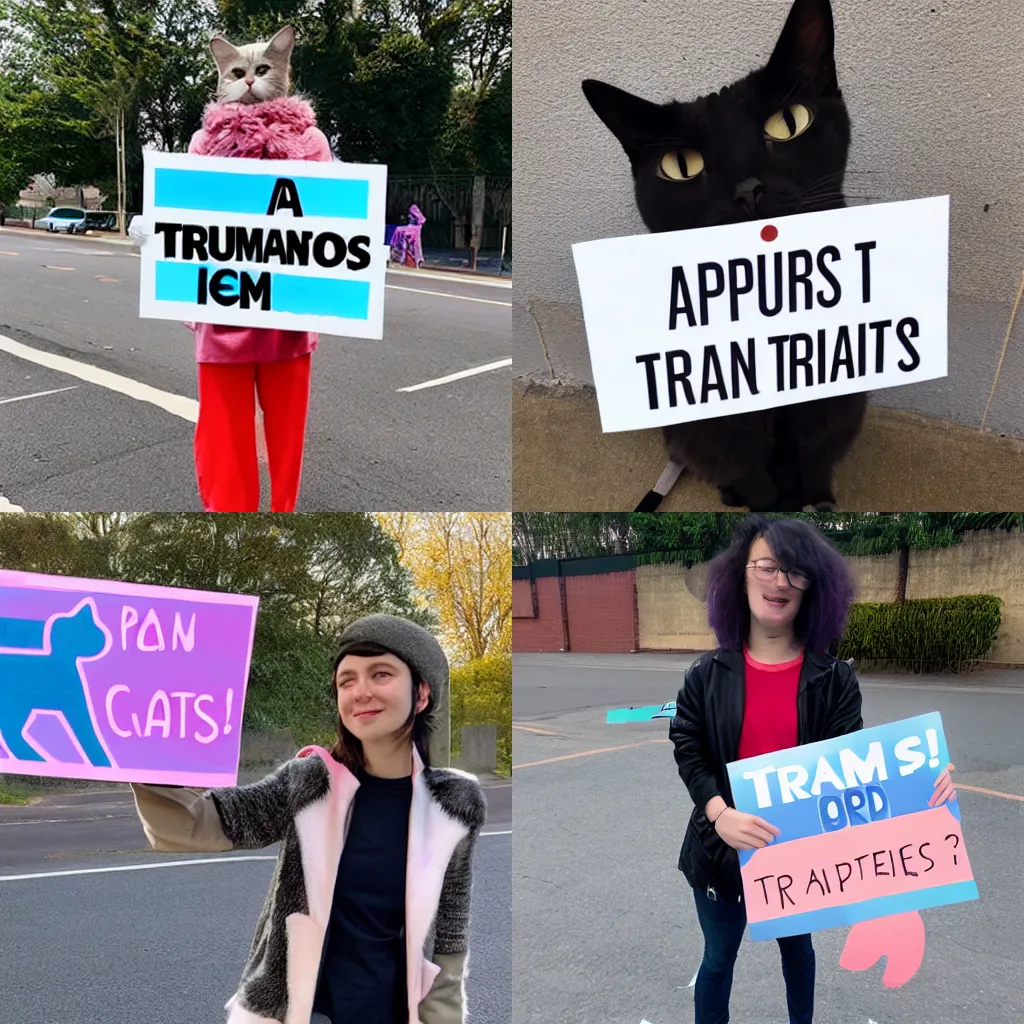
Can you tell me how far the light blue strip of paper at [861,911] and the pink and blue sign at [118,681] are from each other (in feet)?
4.40

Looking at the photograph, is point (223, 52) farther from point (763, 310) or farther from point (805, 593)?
point (805, 593)

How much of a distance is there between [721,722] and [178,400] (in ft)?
10.7

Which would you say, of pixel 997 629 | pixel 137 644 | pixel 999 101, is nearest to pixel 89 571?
pixel 137 644

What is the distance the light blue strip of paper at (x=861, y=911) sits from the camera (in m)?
2.14

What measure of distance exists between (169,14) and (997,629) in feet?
10.8

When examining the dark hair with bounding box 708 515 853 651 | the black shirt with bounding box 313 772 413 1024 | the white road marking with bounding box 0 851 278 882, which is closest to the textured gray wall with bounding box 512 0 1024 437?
the dark hair with bounding box 708 515 853 651

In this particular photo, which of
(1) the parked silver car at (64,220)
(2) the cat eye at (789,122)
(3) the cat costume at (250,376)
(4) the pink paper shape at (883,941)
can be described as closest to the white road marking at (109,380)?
(1) the parked silver car at (64,220)

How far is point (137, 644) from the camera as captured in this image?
2066 millimetres

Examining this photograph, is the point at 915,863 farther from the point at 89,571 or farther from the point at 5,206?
the point at 5,206

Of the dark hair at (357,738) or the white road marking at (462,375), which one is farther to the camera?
the white road marking at (462,375)

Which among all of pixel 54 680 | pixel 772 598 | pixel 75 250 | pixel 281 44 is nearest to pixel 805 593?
pixel 772 598

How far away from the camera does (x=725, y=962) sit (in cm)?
225

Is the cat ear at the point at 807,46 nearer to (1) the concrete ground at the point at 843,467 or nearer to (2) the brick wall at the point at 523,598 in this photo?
(1) the concrete ground at the point at 843,467

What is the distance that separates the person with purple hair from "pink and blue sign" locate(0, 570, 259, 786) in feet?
3.64
